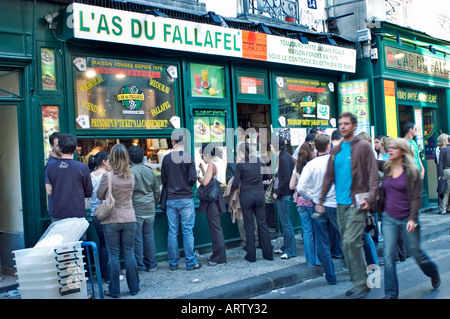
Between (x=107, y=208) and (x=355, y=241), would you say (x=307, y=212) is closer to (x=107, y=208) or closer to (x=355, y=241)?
(x=355, y=241)

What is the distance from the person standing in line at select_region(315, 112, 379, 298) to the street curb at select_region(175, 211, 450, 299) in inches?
48.1

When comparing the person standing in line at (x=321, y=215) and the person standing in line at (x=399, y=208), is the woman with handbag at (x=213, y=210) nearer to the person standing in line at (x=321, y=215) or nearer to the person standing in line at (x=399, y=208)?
the person standing in line at (x=321, y=215)

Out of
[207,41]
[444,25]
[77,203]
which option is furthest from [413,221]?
[444,25]

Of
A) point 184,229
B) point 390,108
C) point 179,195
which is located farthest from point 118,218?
point 390,108

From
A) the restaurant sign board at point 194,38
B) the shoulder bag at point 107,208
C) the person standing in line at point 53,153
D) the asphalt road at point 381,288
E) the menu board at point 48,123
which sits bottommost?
the asphalt road at point 381,288

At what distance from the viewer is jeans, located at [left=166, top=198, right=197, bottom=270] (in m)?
7.18

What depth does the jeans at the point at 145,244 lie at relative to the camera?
22.5 feet

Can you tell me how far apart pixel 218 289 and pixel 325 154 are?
2.23 m

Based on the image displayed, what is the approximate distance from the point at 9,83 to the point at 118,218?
258cm

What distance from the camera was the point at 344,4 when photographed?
11.4 m

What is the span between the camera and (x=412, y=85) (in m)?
12.5

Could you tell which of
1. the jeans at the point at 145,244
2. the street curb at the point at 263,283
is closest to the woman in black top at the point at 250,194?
the street curb at the point at 263,283

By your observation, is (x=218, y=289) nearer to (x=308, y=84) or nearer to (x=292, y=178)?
(x=292, y=178)
